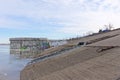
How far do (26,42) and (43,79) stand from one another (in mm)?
110677

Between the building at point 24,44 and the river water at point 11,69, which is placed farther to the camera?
the building at point 24,44

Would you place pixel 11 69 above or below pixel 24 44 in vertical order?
below

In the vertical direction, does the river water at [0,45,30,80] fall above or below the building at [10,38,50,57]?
below

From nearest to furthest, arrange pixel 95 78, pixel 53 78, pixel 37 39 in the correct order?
pixel 95 78 < pixel 53 78 < pixel 37 39

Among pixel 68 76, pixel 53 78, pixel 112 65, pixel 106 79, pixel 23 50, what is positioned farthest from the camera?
pixel 23 50

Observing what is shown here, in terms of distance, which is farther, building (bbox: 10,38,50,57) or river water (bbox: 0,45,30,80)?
building (bbox: 10,38,50,57)

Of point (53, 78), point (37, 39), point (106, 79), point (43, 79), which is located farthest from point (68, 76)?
point (37, 39)

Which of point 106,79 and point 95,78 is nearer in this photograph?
point 106,79

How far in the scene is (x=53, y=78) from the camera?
1081 centimetres

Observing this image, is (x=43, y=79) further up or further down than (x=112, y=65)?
further down

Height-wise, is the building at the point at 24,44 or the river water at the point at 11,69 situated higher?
the building at the point at 24,44

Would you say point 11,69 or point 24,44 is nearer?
point 11,69

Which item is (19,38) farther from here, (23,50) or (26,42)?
(23,50)

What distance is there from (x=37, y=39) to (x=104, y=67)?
109 metres
